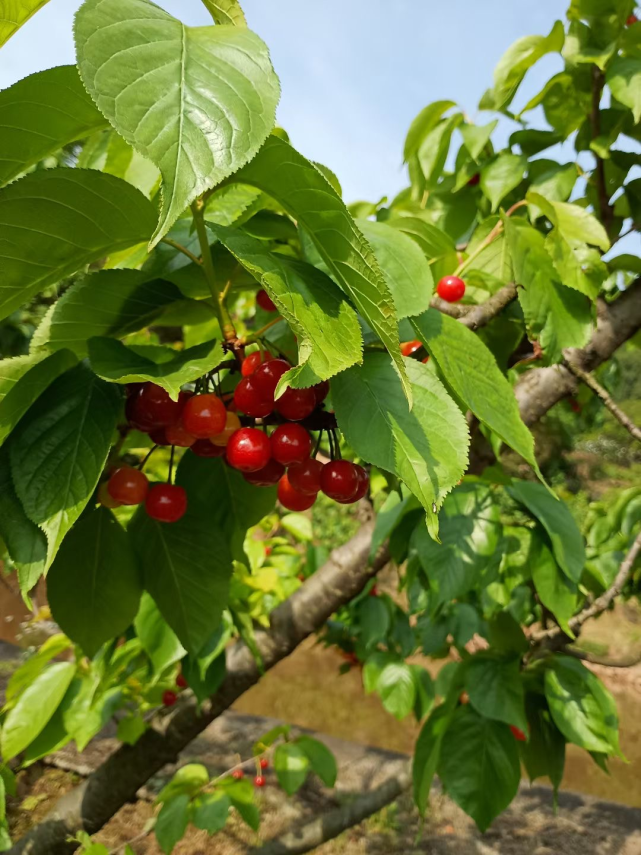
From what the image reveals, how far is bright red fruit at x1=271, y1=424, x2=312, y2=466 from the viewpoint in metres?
0.37

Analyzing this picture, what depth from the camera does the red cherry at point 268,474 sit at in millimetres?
399

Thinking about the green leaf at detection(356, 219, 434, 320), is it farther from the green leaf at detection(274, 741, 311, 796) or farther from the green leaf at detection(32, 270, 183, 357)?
the green leaf at detection(274, 741, 311, 796)

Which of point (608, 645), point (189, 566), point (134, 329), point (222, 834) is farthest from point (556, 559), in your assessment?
point (608, 645)

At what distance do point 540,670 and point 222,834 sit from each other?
144 centimetres

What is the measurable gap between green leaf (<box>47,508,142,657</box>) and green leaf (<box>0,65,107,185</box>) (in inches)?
9.5

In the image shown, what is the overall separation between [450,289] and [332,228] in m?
0.32

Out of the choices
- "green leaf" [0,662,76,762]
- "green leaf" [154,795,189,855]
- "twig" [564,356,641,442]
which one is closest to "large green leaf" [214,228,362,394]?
"twig" [564,356,641,442]

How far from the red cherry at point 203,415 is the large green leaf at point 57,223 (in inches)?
3.8

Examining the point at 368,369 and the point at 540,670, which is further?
the point at 540,670

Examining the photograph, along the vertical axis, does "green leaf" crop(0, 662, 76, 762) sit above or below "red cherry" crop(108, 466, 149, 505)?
below

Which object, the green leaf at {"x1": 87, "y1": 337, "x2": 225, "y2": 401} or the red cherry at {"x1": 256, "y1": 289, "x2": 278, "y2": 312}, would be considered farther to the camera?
the red cherry at {"x1": 256, "y1": 289, "x2": 278, "y2": 312}

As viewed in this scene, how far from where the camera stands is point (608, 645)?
4562 millimetres

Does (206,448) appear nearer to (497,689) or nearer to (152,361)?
(152,361)

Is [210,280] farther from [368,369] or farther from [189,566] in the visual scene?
[189,566]
